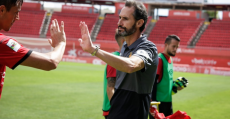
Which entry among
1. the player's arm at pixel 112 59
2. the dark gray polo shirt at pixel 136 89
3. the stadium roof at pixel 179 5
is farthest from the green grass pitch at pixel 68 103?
the stadium roof at pixel 179 5

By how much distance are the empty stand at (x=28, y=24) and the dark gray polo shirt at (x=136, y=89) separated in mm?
42306

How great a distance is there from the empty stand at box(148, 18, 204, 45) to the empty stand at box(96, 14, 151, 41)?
3.19 meters

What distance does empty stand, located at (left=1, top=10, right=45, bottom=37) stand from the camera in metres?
44.4

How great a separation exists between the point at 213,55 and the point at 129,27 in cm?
3087

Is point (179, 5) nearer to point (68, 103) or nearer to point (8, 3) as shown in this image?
point (68, 103)

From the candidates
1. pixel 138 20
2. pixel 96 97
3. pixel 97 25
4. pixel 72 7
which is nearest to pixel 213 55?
pixel 97 25

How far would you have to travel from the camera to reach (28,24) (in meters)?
46.0

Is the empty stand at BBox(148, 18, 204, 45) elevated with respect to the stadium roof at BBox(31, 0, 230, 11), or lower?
lower

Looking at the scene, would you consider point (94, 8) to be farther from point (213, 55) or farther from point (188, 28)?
point (213, 55)

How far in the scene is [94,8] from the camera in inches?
1939

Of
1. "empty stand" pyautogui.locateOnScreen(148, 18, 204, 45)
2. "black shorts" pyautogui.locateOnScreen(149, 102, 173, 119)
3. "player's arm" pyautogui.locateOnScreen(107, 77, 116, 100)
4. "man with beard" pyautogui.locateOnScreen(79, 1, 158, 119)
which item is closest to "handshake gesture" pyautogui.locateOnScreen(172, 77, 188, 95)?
"black shorts" pyautogui.locateOnScreen(149, 102, 173, 119)

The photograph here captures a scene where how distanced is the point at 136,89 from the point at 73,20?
44662 millimetres

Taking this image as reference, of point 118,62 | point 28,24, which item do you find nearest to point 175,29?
point 28,24

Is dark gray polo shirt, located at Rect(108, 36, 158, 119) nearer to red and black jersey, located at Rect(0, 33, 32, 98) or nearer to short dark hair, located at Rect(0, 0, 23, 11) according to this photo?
red and black jersey, located at Rect(0, 33, 32, 98)
